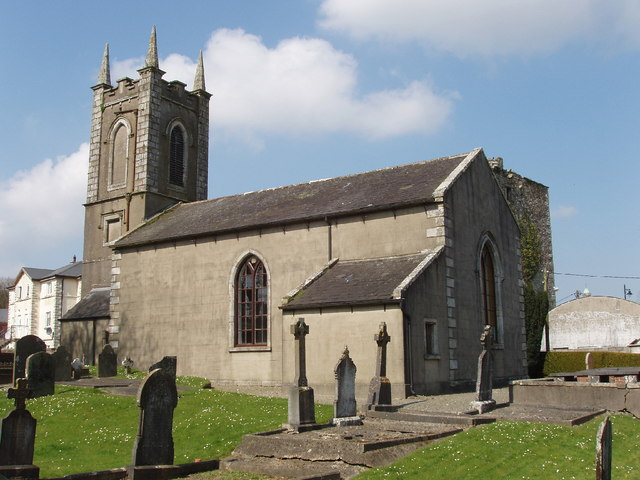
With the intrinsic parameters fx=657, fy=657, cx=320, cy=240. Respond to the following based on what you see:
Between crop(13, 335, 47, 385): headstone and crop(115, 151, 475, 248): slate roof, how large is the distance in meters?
7.06

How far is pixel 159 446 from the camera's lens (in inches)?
472

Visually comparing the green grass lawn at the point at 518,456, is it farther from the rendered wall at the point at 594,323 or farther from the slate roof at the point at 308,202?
the rendered wall at the point at 594,323

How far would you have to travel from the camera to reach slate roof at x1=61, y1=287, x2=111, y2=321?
3123 cm

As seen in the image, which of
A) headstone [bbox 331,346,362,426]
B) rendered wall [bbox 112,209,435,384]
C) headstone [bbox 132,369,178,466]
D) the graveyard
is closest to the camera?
the graveyard

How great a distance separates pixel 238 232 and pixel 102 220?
40.9 feet

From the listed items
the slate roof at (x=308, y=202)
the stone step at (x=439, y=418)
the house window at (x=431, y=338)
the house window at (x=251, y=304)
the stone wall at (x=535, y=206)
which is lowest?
the stone step at (x=439, y=418)

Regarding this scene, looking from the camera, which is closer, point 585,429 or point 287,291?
point 585,429

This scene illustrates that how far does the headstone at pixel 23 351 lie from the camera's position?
22.1 meters

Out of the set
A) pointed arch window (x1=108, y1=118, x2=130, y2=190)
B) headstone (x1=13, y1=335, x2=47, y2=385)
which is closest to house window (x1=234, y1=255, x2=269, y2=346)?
headstone (x1=13, y1=335, x2=47, y2=385)

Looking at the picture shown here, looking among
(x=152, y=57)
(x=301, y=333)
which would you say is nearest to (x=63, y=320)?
(x=152, y=57)

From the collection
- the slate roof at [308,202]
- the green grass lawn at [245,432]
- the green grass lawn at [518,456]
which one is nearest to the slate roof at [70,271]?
the slate roof at [308,202]

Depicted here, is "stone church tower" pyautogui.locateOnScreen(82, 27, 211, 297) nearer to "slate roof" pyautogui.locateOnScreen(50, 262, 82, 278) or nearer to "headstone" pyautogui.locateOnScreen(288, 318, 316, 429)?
"headstone" pyautogui.locateOnScreen(288, 318, 316, 429)

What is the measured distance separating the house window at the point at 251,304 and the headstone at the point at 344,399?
969 centimetres

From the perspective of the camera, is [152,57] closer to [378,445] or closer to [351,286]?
[351,286]
